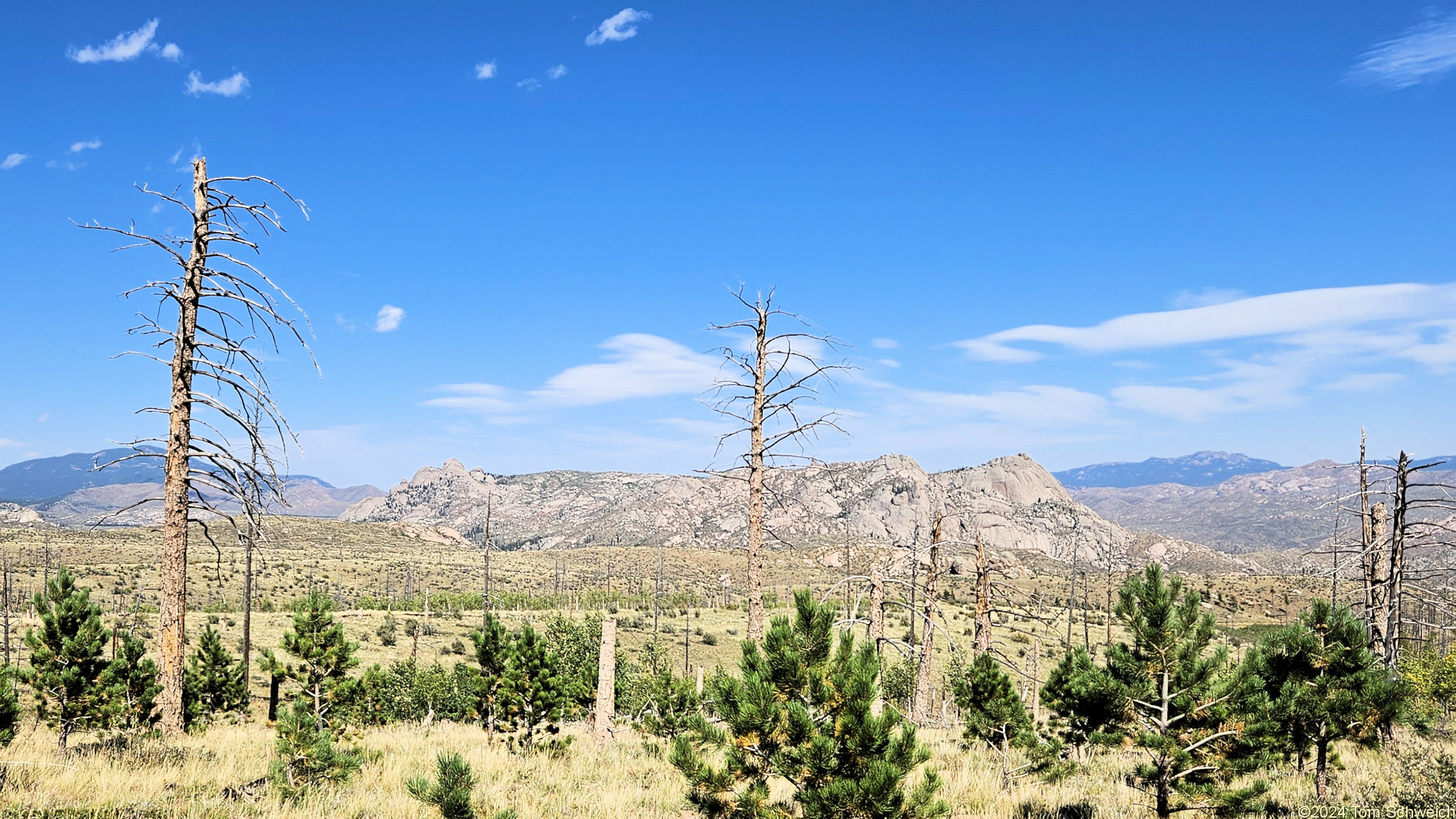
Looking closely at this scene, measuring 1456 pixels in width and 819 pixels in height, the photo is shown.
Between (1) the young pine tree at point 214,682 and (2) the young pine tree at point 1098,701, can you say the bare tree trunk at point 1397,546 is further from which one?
(1) the young pine tree at point 214,682

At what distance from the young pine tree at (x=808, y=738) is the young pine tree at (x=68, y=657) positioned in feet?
38.8

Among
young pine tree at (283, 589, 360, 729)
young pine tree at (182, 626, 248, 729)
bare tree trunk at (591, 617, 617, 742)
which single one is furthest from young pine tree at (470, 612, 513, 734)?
young pine tree at (182, 626, 248, 729)

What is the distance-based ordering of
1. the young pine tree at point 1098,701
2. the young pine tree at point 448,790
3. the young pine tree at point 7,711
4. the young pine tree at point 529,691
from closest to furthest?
the young pine tree at point 448,790, the young pine tree at point 1098,701, the young pine tree at point 7,711, the young pine tree at point 529,691

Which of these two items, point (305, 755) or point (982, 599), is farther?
point (982, 599)

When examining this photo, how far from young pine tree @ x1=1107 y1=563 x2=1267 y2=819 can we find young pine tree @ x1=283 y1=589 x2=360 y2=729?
14.8 metres

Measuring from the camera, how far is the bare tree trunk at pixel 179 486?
11.7 m

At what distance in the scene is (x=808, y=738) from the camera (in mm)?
6883

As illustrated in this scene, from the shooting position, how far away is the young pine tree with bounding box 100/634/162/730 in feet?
43.8

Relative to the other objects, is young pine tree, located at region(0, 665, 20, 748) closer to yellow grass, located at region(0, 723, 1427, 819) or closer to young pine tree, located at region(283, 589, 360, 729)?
yellow grass, located at region(0, 723, 1427, 819)

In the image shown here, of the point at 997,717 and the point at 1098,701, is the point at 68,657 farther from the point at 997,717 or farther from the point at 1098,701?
the point at 997,717

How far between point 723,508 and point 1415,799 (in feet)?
569

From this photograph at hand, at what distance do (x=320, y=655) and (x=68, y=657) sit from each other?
4.35 metres

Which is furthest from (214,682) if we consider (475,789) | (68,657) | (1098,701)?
(1098,701)

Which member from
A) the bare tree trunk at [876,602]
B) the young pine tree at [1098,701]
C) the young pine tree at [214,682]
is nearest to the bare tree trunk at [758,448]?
the bare tree trunk at [876,602]
